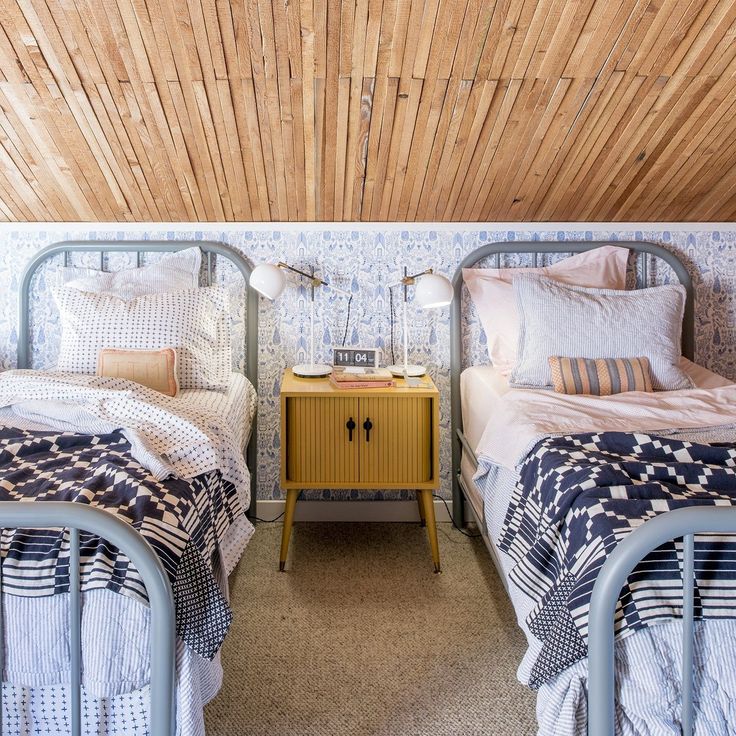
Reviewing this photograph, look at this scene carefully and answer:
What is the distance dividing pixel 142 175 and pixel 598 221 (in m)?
1.99

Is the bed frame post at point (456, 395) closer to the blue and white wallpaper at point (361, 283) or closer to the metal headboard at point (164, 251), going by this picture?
the blue and white wallpaper at point (361, 283)

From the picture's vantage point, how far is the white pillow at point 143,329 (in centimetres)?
224

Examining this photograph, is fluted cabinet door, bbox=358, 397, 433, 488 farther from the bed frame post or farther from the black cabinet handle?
the bed frame post

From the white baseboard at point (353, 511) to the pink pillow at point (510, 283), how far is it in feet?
2.55

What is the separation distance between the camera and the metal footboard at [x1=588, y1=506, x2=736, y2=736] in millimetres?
913

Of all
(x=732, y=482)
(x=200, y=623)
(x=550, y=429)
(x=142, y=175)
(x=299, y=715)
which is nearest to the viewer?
(x=200, y=623)

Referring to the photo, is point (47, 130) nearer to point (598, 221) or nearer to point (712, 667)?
point (598, 221)

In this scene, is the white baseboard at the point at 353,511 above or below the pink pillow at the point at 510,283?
below

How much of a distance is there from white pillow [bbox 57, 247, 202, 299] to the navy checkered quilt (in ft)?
3.57

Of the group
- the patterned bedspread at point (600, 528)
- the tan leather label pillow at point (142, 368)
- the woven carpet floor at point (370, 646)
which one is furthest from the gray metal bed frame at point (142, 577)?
the tan leather label pillow at point (142, 368)

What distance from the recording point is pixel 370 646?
179cm

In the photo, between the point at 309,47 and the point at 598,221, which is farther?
the point at 598,221

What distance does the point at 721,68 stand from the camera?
1.89m

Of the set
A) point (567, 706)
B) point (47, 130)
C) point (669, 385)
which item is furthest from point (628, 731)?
point (47, 130)
